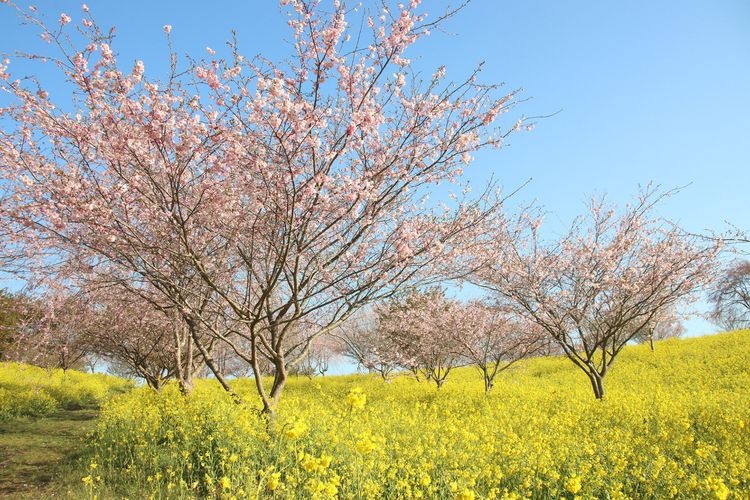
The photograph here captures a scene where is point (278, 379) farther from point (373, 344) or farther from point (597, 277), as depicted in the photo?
point (373, 344)

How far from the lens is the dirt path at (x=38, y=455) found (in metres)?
7.24

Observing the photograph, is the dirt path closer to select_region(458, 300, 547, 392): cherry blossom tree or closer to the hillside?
the hillside

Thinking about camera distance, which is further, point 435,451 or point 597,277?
point 597,277

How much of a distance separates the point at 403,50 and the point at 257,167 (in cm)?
235

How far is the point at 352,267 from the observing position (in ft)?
24.9

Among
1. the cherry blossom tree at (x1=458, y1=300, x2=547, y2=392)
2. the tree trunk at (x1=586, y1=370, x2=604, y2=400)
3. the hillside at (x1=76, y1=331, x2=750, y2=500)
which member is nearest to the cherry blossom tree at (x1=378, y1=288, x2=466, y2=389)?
the cherry blossom tree at (x1=458, y1=300, x2=547, y2=392)

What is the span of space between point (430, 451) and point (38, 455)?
27.4 feet

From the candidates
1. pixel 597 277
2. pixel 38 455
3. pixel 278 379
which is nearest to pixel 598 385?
pixel 597 277

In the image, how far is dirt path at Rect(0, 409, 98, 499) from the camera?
7.24 meters

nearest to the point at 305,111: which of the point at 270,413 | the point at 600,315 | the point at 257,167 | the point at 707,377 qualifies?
the point at 257,167

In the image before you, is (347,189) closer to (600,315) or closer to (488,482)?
(488,482)

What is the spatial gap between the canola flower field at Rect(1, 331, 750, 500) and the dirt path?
44 centimetres

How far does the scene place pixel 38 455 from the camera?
31.7 ft

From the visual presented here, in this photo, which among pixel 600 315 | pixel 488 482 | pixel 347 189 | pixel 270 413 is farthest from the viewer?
pixel 600 315
